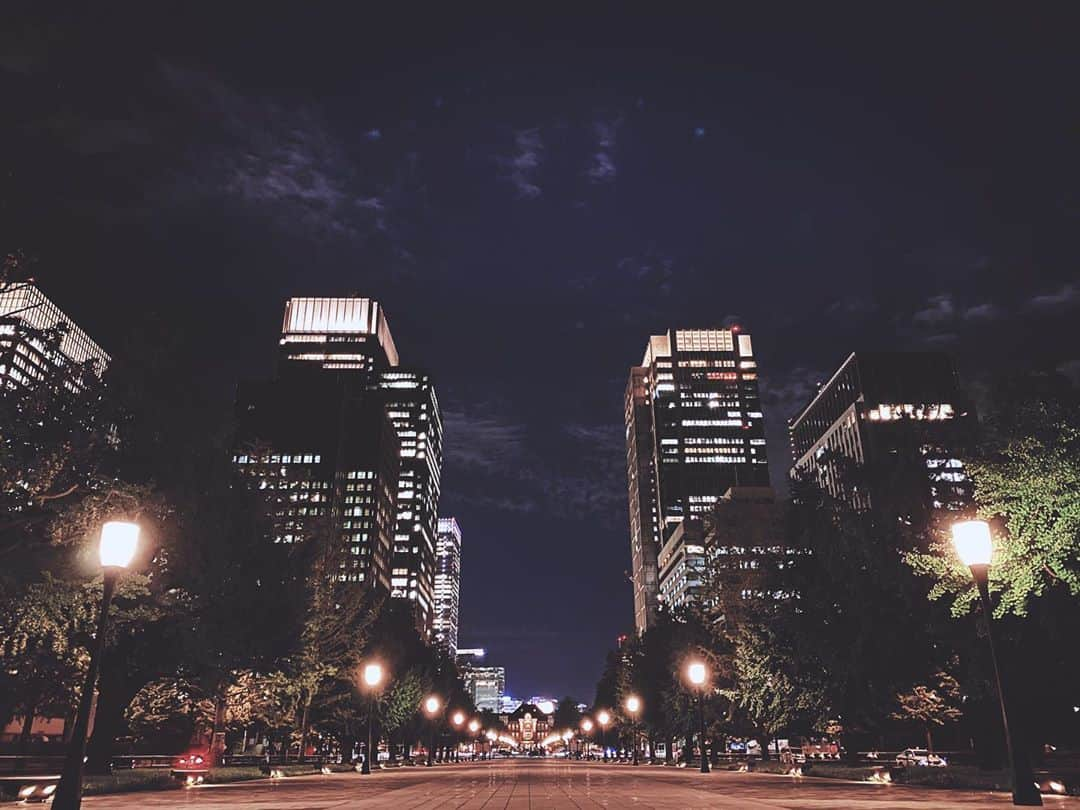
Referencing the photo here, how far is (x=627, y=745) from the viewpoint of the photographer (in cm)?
11125

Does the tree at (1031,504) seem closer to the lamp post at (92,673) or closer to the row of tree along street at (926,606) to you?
the row of tree along street at (926,606)

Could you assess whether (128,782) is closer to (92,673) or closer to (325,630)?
(92,673)

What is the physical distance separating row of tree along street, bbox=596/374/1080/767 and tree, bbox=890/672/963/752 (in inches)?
2.8

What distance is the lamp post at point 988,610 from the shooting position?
14.4m

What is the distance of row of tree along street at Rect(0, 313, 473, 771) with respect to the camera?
63.7ft

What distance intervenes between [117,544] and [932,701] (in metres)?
29.7

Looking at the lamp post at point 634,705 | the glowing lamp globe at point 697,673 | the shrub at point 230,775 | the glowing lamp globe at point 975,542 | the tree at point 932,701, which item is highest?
the glowing lamp globe at point 975,542

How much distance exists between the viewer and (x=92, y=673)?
44.3ft

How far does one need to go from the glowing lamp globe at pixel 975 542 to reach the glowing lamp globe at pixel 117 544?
1629 cm

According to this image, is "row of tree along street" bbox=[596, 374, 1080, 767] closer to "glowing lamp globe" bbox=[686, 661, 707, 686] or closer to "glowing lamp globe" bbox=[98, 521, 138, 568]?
"glowing lamp globe" bbox=[686, 661, 707, 686]

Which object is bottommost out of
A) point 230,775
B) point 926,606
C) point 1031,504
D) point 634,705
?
point 230,775

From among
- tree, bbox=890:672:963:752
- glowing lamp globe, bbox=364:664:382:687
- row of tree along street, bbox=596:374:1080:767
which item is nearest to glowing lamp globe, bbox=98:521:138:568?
row of tree along street, bbox=596:374:1080:767

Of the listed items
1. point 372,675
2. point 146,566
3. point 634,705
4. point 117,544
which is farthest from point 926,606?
point 634,705

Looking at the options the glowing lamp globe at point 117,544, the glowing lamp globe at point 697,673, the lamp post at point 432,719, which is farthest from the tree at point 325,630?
the glowing lamp globe at point 697,673
